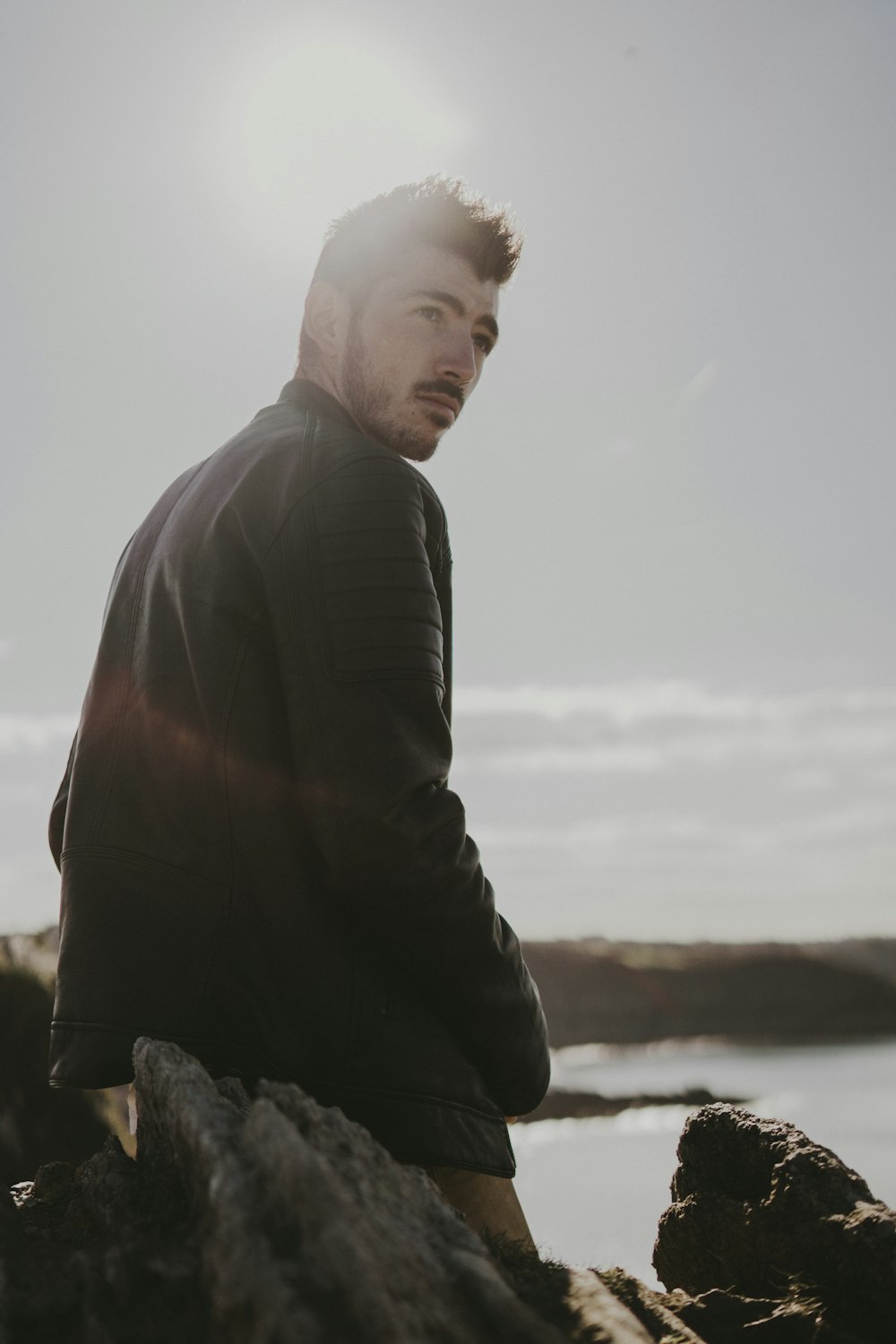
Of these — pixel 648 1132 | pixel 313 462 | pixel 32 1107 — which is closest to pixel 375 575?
pixel 313 462

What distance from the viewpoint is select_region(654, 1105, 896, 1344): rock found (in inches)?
71.0

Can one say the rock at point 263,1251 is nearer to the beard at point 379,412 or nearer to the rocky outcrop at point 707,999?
the beard at point 379,412

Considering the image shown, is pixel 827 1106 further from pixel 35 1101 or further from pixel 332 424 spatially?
pixel 332 424

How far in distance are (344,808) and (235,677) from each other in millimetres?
336

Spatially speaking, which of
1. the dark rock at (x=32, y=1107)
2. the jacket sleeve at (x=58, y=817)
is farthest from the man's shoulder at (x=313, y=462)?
the dark rock at (x=32, y=1107)

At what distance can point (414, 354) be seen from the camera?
2.57m

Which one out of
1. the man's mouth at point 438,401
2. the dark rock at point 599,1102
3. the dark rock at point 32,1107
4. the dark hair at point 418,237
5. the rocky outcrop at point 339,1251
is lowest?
the dark rock at point 599,1102

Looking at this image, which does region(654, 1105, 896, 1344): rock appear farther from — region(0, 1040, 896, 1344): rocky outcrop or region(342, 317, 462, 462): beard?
region(342, 317, 462, 462): beard

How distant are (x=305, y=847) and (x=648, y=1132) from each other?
35.9 feet

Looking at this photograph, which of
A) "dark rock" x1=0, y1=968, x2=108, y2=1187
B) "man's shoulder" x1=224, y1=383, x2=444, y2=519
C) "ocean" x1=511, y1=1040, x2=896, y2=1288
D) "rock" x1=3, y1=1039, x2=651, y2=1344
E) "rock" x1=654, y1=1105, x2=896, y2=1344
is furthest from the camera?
"ocean" x1=511, y1=1040, x2=896, y2=1288

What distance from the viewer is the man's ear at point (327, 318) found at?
2.66m

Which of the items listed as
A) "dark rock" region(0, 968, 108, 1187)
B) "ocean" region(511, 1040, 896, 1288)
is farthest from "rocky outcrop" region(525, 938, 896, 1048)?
"dark rock" region(0, 968, 108, 1187)

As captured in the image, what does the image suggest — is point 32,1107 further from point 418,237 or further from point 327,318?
point 418,237

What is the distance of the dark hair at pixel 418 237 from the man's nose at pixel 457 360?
20cm
